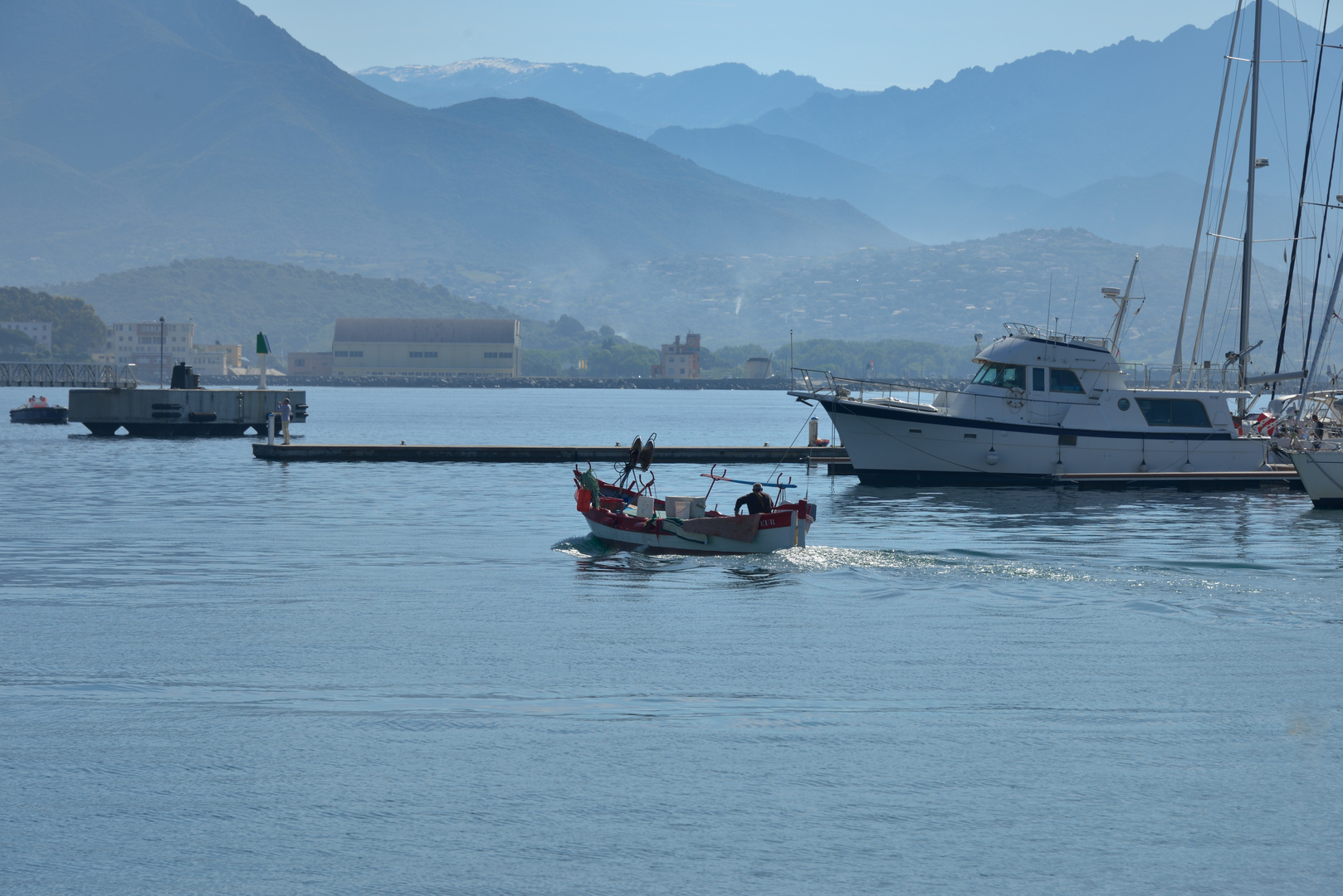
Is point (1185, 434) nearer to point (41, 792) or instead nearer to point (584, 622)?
point (584, 622)

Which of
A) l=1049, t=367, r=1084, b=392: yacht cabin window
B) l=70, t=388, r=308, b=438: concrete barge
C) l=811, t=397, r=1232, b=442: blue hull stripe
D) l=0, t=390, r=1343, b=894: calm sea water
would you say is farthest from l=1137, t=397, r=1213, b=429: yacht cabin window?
l=70, t=388, r=308, b=438: concrete barge

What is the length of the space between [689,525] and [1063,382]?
83.7 feet

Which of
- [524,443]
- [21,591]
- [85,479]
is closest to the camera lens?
[21,591]

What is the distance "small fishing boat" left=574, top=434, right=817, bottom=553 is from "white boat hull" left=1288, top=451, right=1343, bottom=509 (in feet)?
74.1

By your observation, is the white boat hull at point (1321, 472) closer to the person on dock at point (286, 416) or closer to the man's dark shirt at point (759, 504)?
the man's dark shirt at point (759, 504)

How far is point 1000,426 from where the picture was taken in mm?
52844

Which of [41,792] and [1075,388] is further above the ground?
[1075,388]

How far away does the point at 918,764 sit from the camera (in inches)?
631

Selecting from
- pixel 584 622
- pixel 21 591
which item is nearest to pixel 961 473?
pixel 584 622

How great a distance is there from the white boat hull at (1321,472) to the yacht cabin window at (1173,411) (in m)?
7.96

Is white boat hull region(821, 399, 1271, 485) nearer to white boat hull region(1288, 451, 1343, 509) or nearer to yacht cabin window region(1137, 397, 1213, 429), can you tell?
yacht cabin window region(1137, 397, 1213, 429)

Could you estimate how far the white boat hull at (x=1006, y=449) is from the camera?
53.0 meters

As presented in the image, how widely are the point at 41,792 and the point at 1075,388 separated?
46.0 metres

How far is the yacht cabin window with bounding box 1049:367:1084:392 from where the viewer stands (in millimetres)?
52406
